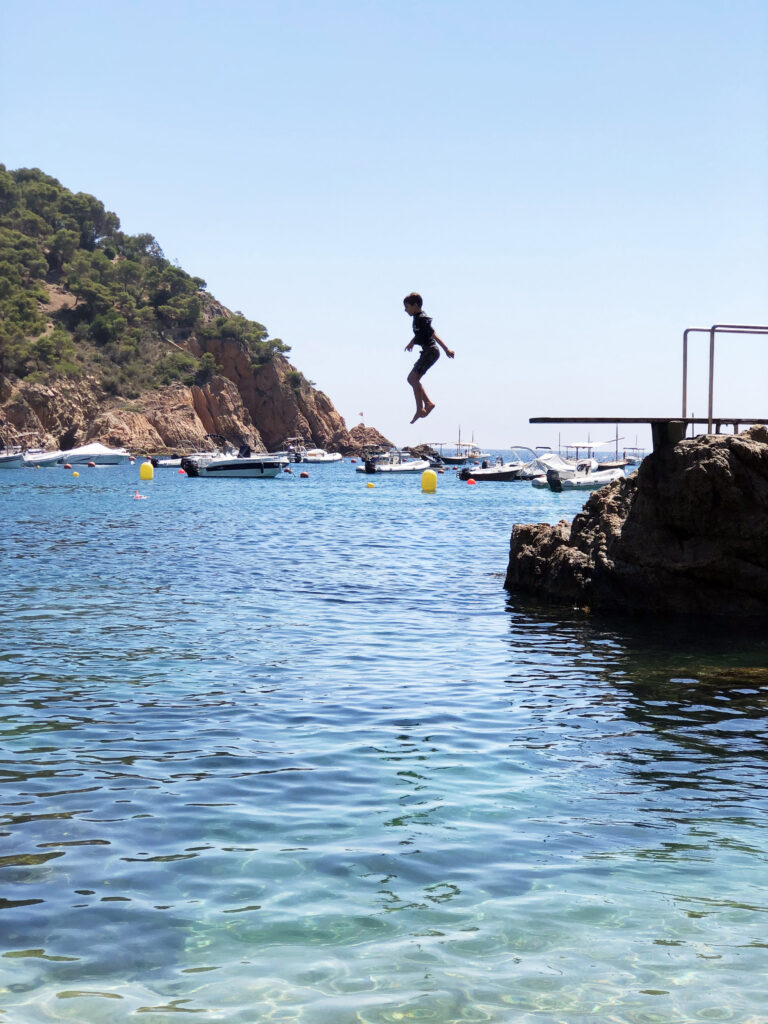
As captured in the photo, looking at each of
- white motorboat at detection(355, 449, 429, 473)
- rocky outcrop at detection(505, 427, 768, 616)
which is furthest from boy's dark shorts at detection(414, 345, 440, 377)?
white motorboat at detection(355, 449, 429, 473)

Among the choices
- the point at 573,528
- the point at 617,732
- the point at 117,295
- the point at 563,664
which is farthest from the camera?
the point at 117,295

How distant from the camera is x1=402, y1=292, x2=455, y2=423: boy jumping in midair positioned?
27.9 feet

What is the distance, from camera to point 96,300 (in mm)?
137875

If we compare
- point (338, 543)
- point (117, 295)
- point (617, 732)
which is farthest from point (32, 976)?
point (117, 295)

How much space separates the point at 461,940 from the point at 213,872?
1603 millimetres

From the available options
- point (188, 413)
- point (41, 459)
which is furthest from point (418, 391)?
point (188, 413)

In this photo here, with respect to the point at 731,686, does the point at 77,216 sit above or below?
above

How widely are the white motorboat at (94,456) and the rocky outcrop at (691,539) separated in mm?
91367

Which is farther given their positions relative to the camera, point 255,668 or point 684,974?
point 255,668

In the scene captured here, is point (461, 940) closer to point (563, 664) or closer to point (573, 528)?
point (563, 664)

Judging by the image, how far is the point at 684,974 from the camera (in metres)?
4.90

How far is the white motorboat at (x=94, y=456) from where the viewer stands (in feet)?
339

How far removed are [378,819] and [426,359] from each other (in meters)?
3.83

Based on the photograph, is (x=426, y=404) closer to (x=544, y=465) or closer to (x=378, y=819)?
(x=378, y=819)
